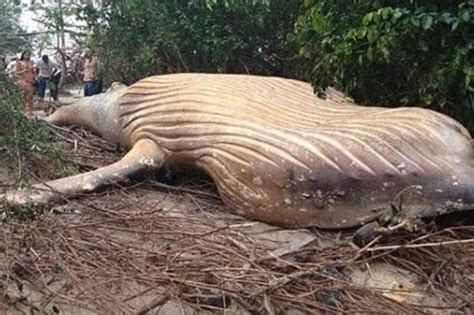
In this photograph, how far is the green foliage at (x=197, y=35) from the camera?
8.33 meters

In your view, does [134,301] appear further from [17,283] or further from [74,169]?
[74,169]

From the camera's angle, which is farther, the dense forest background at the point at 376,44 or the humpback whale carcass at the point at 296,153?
the dense forest background at the point at 376,44

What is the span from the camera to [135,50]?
9.68 m

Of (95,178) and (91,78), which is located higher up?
(95,178)

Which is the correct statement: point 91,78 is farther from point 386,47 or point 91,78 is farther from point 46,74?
point 386,47

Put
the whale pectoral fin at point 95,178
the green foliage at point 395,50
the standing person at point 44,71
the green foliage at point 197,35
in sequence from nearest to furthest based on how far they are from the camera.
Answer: the green foliage at point 395,50 → the whale pectoral fin at point 95,178 → the green foliage at point 197,35 → the standing person at point 44,71

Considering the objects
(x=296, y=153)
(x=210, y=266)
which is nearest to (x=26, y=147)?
(x=296, y=153)

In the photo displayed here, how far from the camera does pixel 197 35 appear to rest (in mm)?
8633

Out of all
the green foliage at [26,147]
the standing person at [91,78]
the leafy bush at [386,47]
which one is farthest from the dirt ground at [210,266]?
the standing person at [91,78]

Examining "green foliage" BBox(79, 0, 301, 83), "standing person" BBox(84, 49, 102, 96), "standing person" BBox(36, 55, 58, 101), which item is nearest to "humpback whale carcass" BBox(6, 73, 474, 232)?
"green foliage" BBox(79, 0, 301, 83)

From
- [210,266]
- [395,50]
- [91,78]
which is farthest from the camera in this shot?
[91,78]

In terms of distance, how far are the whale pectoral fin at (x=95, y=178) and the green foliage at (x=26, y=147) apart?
432 millimetres

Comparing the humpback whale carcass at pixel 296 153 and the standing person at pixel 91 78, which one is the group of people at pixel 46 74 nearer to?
the standing person at pixel 91 78

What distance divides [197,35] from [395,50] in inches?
165
